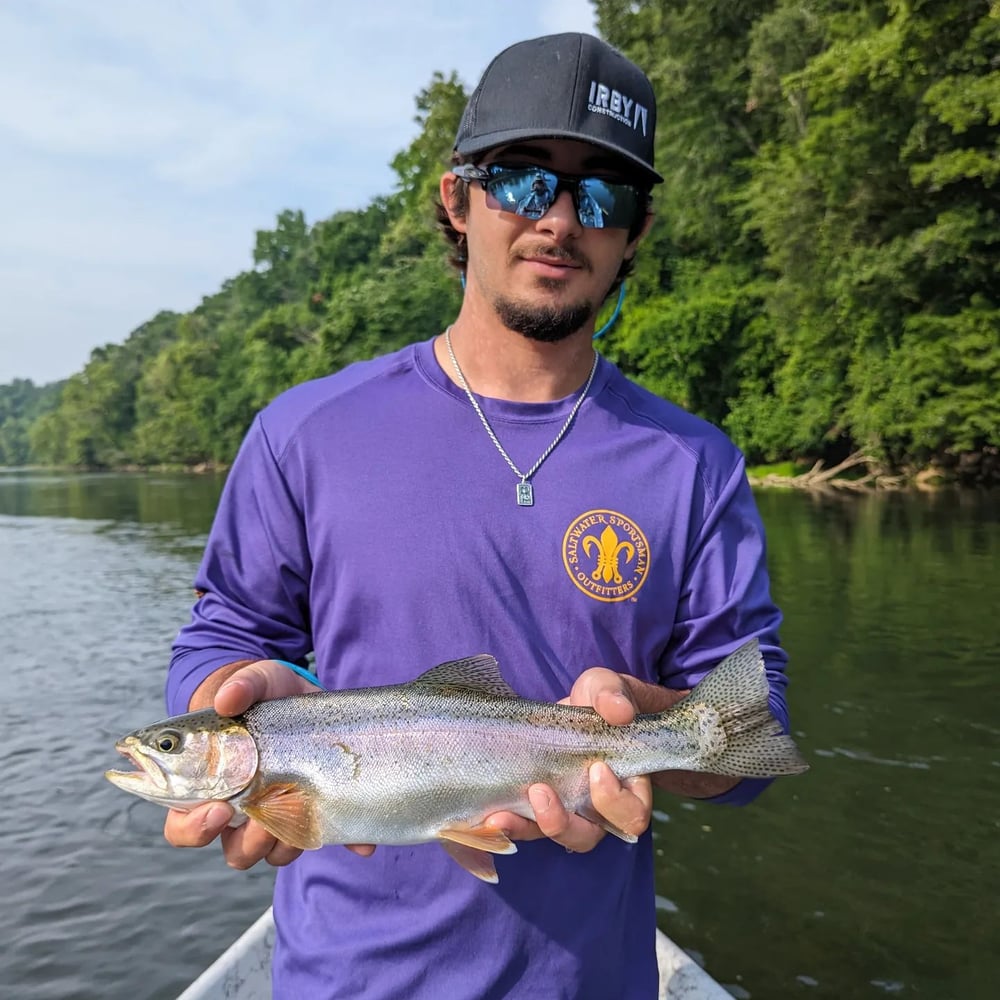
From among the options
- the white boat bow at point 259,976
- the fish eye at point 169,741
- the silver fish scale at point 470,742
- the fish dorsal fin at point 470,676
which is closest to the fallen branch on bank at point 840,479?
the white boat bow at point 259,976

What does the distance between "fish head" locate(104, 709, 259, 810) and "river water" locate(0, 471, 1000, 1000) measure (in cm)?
527

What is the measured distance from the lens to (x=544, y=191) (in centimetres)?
290

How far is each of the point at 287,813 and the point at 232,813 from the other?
0.17 metres

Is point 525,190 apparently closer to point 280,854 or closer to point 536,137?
point 536,137

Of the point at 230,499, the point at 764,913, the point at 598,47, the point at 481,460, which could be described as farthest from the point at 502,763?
the point at 764,913

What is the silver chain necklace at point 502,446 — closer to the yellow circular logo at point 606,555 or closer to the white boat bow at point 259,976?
the yellow circular logo at point 606,555

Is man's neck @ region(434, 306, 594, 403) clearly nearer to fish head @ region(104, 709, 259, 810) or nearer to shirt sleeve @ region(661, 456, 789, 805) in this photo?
shirt sleeve @ region(661, 456, 789, 805)

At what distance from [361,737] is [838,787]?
7960 mm

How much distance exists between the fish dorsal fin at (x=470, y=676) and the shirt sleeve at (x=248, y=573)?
20.0 inches

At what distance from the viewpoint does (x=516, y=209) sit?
9.50 feet

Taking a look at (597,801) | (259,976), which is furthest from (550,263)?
(259,976)

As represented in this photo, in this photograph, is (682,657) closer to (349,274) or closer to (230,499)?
(230,499)

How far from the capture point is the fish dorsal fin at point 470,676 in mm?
2521

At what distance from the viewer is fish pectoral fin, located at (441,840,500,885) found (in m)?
2.42
